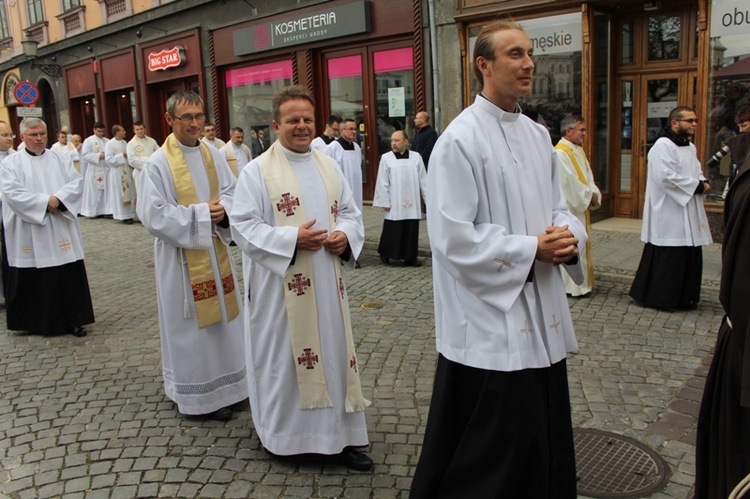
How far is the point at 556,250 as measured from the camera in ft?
9.06

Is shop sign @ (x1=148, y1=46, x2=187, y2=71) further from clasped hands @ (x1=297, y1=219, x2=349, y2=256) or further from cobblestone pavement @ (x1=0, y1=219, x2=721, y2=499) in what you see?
clasped hands @ (x1=297, y1=219, x2=349, y2=256)

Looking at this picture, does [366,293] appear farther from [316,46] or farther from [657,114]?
[316,46]

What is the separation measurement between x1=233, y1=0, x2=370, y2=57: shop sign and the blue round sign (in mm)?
4850

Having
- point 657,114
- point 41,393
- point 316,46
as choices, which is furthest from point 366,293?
point 316,46

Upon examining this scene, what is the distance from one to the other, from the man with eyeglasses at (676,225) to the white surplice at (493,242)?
4536 mm

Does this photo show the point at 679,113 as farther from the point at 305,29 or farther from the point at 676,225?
the point at 305,29

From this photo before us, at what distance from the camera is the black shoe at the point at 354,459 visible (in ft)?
12.7

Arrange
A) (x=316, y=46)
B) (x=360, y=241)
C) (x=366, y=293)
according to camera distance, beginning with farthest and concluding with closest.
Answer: (x=316, y=46)
(x=366, y=293)
(x=360, y=241)

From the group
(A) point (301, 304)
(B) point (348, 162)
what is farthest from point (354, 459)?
(B) point (348, 162)

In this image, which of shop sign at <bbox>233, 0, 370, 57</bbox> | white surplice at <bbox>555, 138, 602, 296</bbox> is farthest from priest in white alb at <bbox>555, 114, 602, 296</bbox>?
shop sign at <bbox>233, 0, 370, 57</bbox>

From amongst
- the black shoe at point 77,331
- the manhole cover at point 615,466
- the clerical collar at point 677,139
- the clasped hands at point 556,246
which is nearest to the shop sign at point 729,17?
the clerical collar at point 677,139

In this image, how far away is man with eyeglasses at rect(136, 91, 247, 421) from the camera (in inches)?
183

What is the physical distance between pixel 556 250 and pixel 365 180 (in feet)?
40.4

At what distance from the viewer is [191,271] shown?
4773 mm
